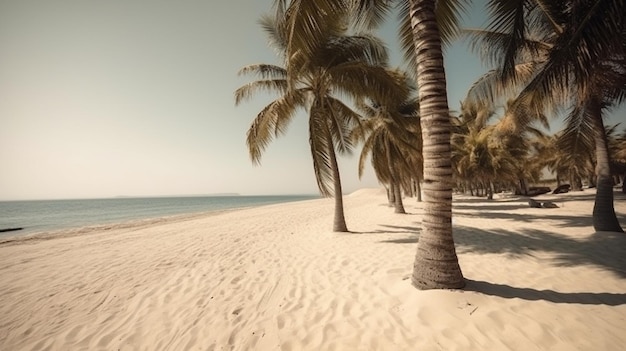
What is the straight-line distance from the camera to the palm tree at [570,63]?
3844 mm

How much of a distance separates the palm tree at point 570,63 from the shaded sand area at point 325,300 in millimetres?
3402

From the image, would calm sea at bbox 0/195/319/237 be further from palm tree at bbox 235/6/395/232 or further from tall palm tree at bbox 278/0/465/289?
tall palm tree at bbox 278/0/465/289

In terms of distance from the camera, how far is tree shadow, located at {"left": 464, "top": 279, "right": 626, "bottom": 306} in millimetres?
3488

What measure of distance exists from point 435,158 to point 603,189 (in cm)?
839

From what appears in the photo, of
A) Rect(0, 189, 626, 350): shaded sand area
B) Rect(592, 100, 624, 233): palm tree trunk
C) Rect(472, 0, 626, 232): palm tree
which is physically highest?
Rect(472, 0, 626, 232): palm tree

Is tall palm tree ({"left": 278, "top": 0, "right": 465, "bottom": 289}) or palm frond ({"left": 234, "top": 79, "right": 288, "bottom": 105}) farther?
palm frond ({"left": 234, "top": 79, "right": 288, "bottom": 105})

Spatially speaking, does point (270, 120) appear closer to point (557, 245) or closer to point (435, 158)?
point (435, 158)

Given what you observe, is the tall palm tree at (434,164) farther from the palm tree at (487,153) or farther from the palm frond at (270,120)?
the palm tree at (487,153)

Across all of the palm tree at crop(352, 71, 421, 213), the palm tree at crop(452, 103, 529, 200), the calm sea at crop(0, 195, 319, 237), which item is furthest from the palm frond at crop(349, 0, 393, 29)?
the calm sea at crop(0, 195, 319, 237)

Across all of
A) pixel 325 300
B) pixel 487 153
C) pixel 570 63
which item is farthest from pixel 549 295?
pixel 487 153

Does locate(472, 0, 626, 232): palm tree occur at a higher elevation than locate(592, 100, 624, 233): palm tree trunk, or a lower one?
higher

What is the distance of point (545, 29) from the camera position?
816 cm

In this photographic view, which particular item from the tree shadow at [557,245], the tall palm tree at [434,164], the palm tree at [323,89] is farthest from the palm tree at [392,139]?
the tall palm tree at [434,164]

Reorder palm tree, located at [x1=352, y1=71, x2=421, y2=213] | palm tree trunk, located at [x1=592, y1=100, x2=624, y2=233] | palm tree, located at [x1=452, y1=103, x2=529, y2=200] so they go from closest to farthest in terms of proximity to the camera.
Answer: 1. palm tree trunk, located at [x1=592, y1=100, x2=624, y2=233]
2. palm tree, located at [x1=352, y1=71, x2=421, y2=213]
3. palm tree, located at [x1=452, y1=103, x2=529, y2=200]
